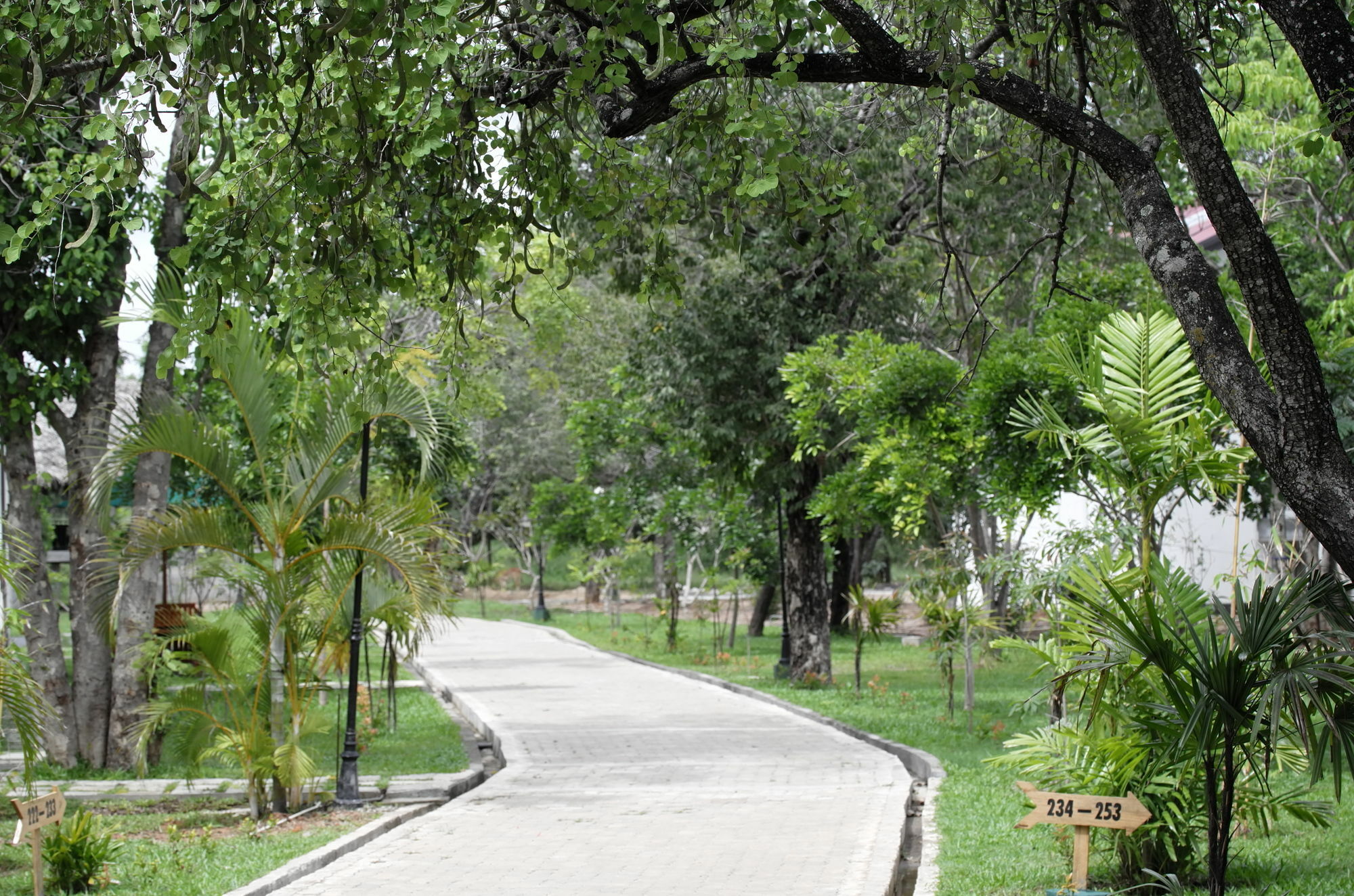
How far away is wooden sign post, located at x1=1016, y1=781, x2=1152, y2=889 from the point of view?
5.84m

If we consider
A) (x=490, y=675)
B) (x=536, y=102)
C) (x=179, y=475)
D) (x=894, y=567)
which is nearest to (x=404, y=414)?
(x=536, y=102)

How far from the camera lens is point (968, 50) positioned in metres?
6.46

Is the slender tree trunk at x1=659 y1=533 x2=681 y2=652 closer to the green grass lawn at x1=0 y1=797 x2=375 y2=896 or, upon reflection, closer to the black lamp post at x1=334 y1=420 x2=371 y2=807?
the black lamp post at x1=334 y1=420 x2=371 y2=807

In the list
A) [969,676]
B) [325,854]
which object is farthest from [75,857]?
[969,676]

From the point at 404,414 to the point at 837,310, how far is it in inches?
360

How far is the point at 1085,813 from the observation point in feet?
19.3

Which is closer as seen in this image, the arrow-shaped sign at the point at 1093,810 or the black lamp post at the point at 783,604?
the arrow-shaped sign at the point at 1093,810

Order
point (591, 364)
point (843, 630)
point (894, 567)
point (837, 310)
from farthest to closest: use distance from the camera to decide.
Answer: point (894, 567) → point (843, 630) → point (591, 364) → point (837, 310)

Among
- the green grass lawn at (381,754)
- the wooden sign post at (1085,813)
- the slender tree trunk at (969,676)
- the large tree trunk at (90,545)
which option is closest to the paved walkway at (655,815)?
the green grass lawn at (381,754)

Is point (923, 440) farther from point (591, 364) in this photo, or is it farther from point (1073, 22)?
point (591, 364)

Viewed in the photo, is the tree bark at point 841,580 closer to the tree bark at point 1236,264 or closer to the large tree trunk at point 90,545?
the large tree trunk at point 90,545

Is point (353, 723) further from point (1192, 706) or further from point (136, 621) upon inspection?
point (1192, 706)

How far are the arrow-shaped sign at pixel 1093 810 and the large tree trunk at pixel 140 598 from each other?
8.77m

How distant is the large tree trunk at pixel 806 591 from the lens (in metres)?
19.8
